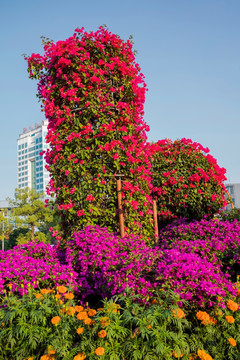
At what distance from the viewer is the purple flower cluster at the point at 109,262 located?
13.9 ft

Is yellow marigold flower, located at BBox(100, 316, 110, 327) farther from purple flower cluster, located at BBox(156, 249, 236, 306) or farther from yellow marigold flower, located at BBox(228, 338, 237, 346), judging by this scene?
yellow marigold flower, located at BBox(228, 338, 237, 346)

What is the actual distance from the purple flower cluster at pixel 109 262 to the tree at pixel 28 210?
2249 centimetres

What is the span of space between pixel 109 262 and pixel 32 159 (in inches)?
4677

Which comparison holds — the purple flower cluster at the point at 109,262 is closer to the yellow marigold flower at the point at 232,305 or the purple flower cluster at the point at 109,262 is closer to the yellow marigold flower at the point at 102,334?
the yellow marigold flower at the point at 232,305

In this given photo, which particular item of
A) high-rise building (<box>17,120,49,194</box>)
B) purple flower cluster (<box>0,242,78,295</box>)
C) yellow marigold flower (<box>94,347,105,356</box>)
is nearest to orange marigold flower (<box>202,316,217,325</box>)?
yellow marigold flower (<box>94,347,105,356</box>)

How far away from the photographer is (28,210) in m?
27.1

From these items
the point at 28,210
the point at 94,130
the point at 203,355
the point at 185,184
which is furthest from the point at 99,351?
the point at 28,210

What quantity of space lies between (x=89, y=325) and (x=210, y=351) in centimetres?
122

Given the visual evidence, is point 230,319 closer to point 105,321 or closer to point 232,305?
point 232,305

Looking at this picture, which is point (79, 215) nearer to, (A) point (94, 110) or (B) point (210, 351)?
(A) point (94, 110)

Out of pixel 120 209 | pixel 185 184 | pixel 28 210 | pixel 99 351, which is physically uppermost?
pixel 28 210

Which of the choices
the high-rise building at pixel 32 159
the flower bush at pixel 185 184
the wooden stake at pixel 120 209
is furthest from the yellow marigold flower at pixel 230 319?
the high-rise building at pixel 32 159

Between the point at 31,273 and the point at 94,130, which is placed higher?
the point at 94,130

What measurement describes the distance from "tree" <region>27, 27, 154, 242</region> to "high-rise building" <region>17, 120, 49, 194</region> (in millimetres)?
107753
